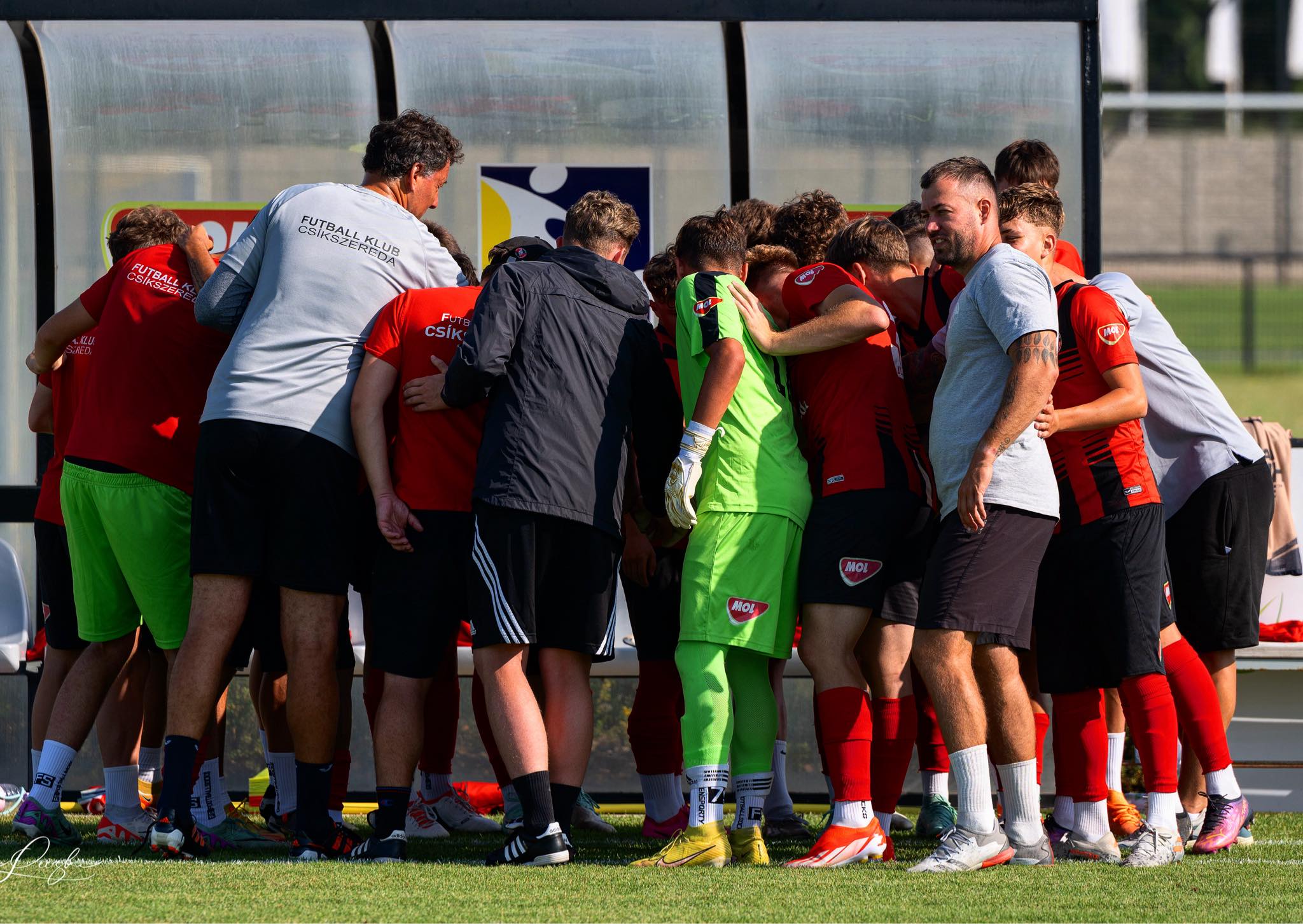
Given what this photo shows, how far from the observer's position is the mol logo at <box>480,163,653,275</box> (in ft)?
20.7

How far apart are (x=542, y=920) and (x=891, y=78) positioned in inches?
150

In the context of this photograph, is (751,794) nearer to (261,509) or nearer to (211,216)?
(261,509)

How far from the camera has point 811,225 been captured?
507cm

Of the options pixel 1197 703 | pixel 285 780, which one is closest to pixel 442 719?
pixel 285 780

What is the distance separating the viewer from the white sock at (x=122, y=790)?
504cm

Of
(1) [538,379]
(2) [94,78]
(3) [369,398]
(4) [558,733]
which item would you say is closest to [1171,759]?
(4) [558,733]

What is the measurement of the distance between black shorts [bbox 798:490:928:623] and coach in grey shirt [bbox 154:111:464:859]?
1299mm

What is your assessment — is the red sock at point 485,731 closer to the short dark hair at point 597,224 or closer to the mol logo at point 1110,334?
the short dark hair at point 597,224

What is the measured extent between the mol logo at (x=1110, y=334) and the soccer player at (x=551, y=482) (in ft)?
4.04

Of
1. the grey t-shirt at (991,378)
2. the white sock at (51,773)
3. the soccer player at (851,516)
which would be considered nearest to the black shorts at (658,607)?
the soccer player at (851,516)

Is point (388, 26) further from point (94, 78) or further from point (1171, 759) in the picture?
point (1171, 759)

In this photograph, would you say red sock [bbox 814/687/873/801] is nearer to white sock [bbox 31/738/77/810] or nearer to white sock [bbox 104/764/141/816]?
white sock [bbox 104/764/141/816]

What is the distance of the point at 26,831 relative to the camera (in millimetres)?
4879

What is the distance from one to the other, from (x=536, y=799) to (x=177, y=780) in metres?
0.99
